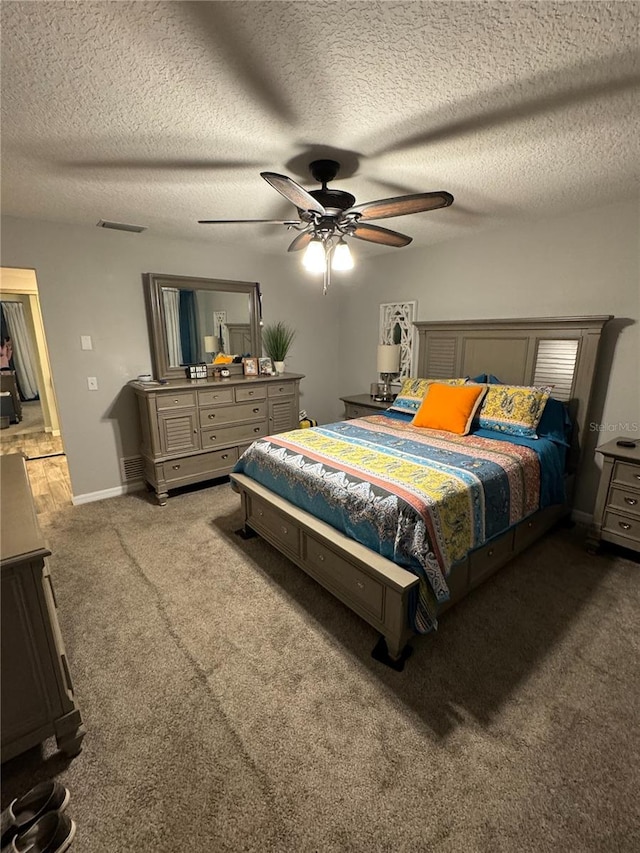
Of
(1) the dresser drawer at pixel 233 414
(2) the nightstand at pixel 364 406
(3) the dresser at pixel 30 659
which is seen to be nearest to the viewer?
(3) the dresser at pixel 30 659

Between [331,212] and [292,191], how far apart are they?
1.09 ft

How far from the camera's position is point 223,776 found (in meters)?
1.33

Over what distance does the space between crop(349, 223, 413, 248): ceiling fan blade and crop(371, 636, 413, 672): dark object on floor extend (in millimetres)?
2272

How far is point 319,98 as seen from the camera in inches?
59.0

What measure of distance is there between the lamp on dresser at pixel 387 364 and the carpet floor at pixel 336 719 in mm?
2314

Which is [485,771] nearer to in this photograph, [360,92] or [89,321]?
[360,92]

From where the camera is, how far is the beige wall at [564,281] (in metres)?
2.73

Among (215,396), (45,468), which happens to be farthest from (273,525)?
(45,468)

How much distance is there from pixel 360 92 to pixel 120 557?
2963mm

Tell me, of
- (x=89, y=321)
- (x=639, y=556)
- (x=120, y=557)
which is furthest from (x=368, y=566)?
(x=89, y=321)

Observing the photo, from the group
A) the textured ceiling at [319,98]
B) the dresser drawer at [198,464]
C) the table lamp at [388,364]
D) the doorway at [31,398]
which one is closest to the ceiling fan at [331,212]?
the textured ceiling at [319,98]

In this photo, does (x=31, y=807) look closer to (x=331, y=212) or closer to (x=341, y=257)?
(x=331, y=212)

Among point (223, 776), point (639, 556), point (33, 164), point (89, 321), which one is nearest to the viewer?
point (223, 776)

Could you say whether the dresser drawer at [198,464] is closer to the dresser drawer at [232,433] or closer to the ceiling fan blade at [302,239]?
the dresser drawer at [232,433]
